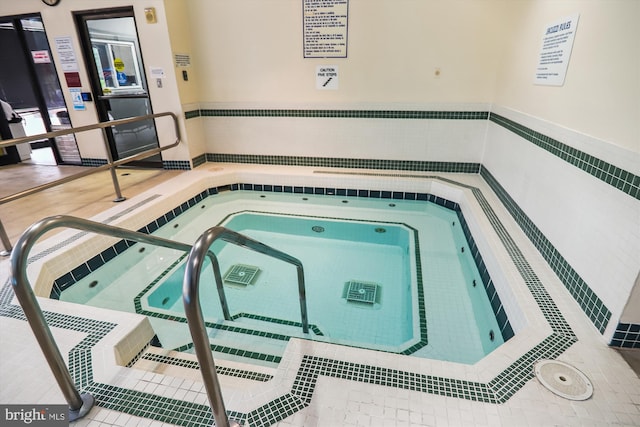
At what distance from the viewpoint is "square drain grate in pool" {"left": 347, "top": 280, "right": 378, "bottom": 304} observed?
2.76 m

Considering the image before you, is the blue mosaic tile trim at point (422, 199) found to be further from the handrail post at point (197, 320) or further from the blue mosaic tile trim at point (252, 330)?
the handrail post at point (197, 320)

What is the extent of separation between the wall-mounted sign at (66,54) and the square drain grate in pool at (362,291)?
16.3ft

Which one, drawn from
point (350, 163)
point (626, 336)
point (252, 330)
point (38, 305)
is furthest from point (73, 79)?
point (626, 336)

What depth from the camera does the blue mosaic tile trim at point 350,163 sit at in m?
4.73

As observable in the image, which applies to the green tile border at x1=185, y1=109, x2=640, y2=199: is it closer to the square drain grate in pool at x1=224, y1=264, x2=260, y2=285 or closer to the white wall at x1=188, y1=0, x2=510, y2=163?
the white wall at x1=188, y1=0, x2=510, y2=163

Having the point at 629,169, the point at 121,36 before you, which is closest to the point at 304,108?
the point at 121,36

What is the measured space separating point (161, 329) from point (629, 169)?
3.05m

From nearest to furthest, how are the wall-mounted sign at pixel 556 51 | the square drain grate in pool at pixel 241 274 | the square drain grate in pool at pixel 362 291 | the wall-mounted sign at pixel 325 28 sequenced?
the wall-mounted sign at pixel 556 51 < the square drain grate in pool at pixel 362 291 < the square drain grate in pool at pixel 241 274 < the wall-mounted sign at pixel 325 28

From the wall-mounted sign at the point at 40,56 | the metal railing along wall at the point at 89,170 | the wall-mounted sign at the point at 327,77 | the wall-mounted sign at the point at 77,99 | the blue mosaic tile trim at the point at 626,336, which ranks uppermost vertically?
the wall-mounted sign at the point at 40,56

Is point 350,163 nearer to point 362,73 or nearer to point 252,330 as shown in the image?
point 362,73

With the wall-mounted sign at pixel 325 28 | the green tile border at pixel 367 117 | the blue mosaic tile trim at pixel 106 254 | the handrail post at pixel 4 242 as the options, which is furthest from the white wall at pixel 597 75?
the handrail post at pixel 4 242

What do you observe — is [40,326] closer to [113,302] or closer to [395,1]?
[113,302]
